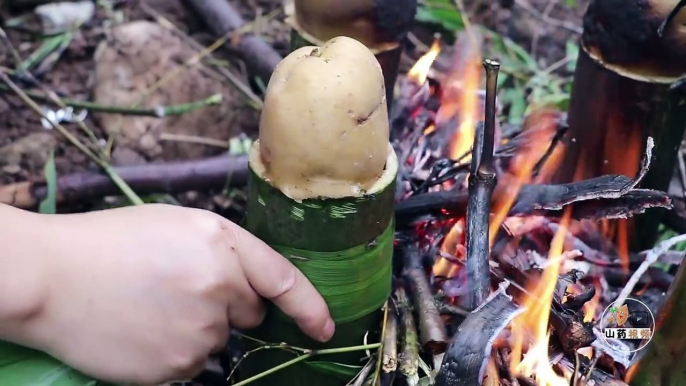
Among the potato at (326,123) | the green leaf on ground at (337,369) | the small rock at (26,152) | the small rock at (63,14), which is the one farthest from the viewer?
the small rock at (63,14)

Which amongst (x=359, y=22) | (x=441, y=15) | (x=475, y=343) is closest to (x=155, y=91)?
(x=441, y=15)

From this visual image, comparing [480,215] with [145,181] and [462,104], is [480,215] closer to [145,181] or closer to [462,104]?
[462,104]

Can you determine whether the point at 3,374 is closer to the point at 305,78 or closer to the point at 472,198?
the point at 305,78

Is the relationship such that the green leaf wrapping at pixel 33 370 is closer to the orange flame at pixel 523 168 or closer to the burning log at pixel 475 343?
the burning log at pixel 475 343

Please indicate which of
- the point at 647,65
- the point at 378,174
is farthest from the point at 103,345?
the point at 647,65

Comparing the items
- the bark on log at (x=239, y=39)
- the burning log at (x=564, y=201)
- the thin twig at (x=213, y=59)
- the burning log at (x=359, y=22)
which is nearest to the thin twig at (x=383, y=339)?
the burning log at (x=564, y=201)

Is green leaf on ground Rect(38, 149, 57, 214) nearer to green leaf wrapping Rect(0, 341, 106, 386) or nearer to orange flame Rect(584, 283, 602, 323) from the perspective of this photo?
green leaf wrapping Rect(0, 341, 106, 386)
